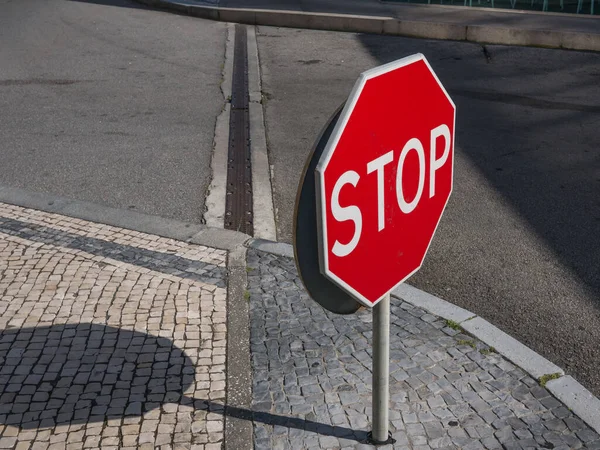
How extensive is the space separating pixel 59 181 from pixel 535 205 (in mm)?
4148

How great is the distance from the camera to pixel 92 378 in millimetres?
4188

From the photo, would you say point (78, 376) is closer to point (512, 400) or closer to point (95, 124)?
point (512, 400)

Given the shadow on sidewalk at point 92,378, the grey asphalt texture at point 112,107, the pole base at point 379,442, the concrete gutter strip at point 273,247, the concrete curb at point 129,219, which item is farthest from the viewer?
the grey asphalt texture at point 112,107

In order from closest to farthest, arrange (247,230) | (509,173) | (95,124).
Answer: (247,230) → (509,173) → (95,124)

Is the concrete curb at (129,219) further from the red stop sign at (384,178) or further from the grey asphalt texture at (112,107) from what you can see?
the red stop sign at (384,178)

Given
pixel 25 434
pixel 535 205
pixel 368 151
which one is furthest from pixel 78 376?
pixel 535 205

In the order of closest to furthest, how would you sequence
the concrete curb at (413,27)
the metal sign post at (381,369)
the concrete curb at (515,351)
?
the metal sign post at (381,369) < the concrete curb at (515,351) < the concrete curb at (413,27)

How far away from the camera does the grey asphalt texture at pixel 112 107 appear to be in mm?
7189

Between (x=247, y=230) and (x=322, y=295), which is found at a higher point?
(x=322, y=295)

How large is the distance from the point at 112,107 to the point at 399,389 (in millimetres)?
6419

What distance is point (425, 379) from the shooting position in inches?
166

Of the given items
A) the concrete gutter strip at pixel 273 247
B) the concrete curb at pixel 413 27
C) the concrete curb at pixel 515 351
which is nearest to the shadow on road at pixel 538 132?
the concrete curb at pixel 413 27

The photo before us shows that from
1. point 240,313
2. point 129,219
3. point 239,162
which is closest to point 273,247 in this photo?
point 240,313

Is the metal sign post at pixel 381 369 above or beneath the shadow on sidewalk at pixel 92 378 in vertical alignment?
above
